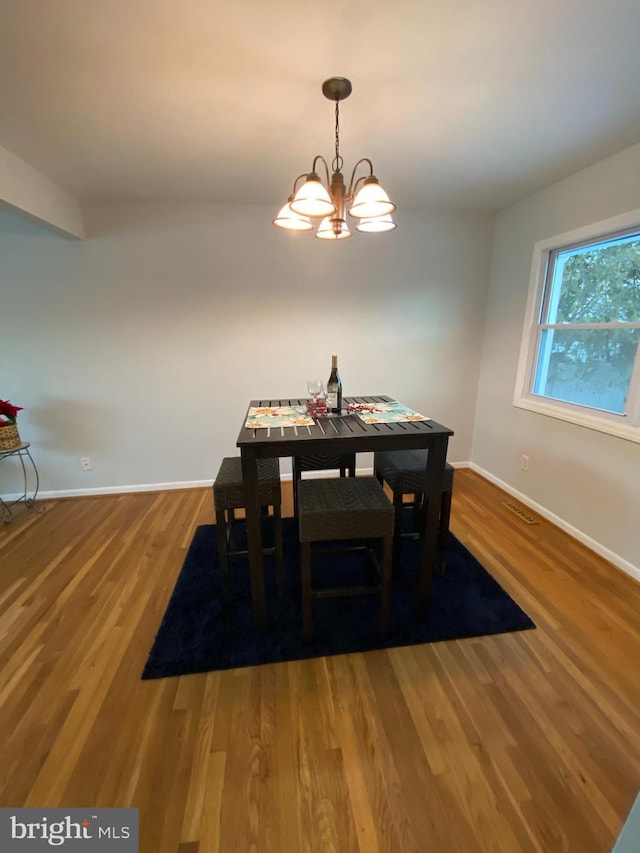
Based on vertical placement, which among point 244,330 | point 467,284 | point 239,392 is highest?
point 467,284

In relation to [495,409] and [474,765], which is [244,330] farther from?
[474,765]

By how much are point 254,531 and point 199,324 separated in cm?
206

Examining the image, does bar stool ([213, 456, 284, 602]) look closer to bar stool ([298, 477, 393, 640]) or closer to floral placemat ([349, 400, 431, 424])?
bar stool ([298, 477, 393, 640])

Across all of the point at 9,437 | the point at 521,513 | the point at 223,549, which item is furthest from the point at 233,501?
the point at 521,513

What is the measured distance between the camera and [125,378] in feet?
9.45

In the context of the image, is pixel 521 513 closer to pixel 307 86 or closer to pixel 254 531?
pixel 254 531

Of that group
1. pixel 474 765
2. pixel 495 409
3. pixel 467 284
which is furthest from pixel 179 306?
pixel 474 765

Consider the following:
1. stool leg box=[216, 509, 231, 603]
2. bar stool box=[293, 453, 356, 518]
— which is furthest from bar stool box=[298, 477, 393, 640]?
bar stool box=[293, 453, 356, 518]

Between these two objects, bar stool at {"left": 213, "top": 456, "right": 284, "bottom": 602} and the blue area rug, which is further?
bar stool at {"left": 213, "top": 456, "right": 284, "bottom": 602}

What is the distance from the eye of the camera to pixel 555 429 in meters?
2.50

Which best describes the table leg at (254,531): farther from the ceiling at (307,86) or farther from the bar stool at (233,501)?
the ceiling at (307,86)

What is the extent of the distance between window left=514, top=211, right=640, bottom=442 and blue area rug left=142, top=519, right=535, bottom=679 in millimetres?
1343

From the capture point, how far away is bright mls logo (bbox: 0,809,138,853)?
3.12ft

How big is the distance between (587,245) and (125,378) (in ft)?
12.0
